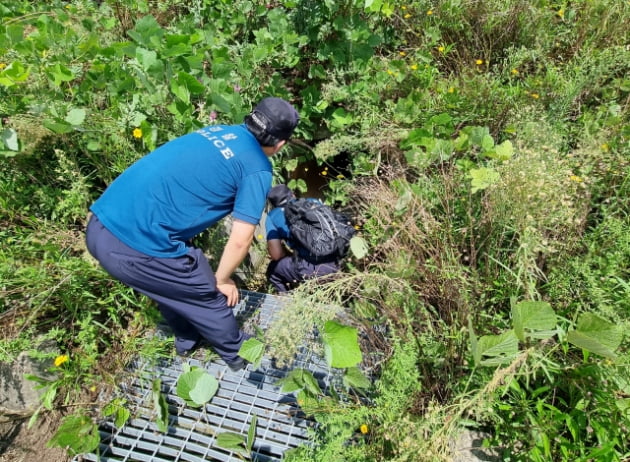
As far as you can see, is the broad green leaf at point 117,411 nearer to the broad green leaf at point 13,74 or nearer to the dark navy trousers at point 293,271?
the dark navy trousers at point 293,271

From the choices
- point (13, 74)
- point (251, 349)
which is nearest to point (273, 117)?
point (251, 349)

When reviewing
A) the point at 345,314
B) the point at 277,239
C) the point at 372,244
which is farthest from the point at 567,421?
the point at 277,239

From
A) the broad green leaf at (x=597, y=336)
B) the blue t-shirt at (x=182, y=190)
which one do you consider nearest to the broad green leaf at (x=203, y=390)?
the blue t-shirt at (x=182, y=190)

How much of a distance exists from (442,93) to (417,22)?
944mm

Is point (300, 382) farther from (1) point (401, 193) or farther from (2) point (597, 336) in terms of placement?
(1) point (401, 193)

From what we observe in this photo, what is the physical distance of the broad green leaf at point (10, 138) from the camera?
7.20 ft

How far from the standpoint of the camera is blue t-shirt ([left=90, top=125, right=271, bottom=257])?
169 centimetres

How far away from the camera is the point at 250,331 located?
2.20 metres

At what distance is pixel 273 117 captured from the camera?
5.82 feet

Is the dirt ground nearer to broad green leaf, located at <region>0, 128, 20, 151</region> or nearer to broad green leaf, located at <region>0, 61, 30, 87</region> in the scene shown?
broad green leaf, located at <region>0, 128, 20, 151</region>

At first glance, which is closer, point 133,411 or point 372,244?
point 133,411

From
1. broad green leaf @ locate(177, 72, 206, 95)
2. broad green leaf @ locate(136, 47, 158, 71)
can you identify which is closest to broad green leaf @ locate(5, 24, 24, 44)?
broad green leaf @ locate(136, 47, 158, 71)

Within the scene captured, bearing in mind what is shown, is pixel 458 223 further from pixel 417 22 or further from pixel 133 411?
pixel 417 22

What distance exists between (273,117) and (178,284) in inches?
33.8
